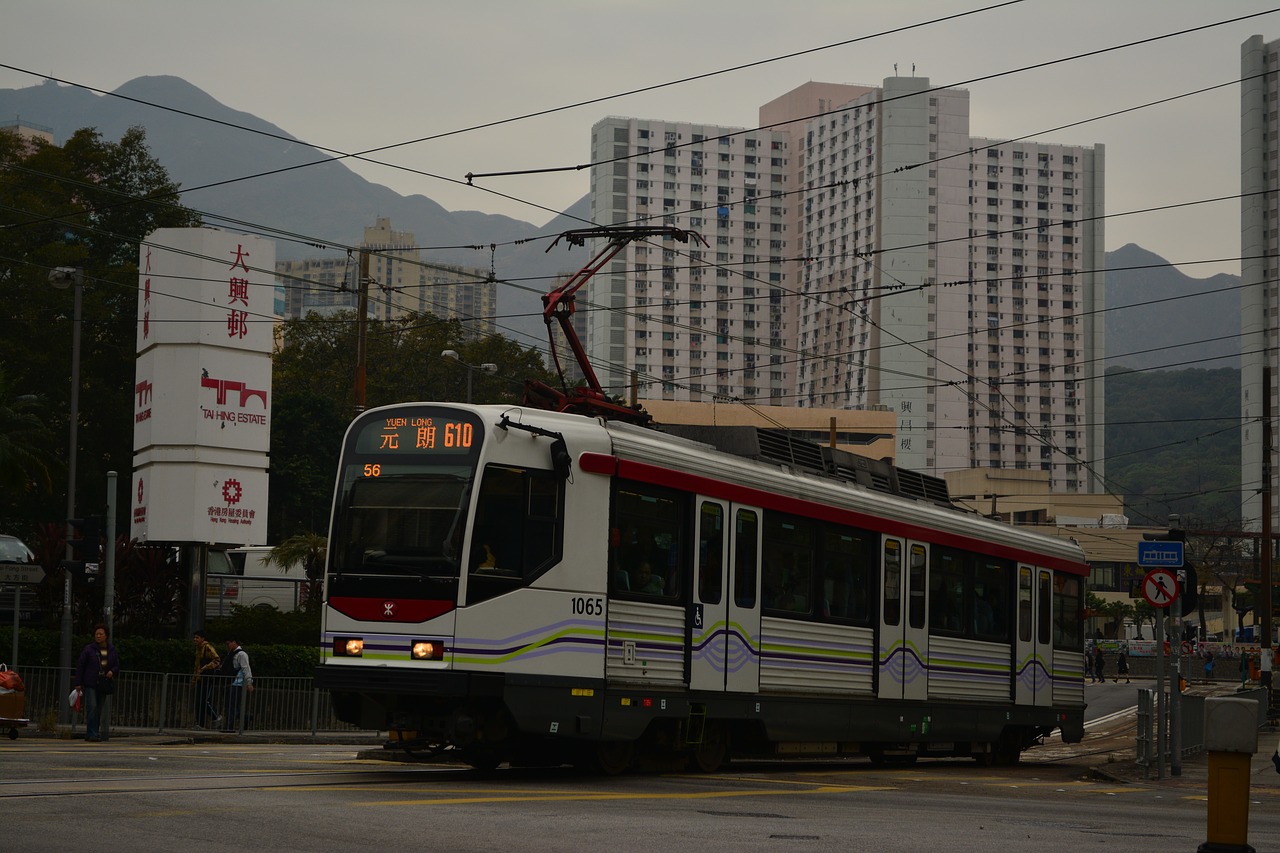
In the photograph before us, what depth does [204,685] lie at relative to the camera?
27484mm

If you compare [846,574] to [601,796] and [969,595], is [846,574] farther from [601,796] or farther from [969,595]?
[601,796]

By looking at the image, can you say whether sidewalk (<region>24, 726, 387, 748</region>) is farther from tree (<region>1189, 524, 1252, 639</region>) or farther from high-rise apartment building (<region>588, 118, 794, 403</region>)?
high-rise apartment building (<region>588, 118, 794, 403</region>)

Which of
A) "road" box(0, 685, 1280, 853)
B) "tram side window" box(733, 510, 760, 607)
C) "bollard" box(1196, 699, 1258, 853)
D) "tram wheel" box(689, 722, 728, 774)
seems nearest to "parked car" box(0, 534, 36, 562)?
"road" box(0, 685, 1280, 853)

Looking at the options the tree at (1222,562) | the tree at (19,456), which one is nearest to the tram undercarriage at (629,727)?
the tree at (19,456)

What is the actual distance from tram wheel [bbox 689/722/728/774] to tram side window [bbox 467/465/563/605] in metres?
3.36

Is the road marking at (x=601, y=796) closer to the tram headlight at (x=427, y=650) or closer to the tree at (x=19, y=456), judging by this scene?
the tram headlight at (x=427, y=650)

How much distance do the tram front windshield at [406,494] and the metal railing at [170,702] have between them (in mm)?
12352

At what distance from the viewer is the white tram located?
49.3 feet

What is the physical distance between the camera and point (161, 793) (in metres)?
12.2

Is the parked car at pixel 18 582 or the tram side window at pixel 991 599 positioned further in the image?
the parked car at pixel 18 582

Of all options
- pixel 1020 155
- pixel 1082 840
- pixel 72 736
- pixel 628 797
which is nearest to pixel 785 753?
pixel 628 797

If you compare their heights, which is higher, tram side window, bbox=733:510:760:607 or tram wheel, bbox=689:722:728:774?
tram side window, bbox=733:510:760:607

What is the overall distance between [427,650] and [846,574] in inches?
262

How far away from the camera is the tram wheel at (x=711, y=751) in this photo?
17.7 metres
